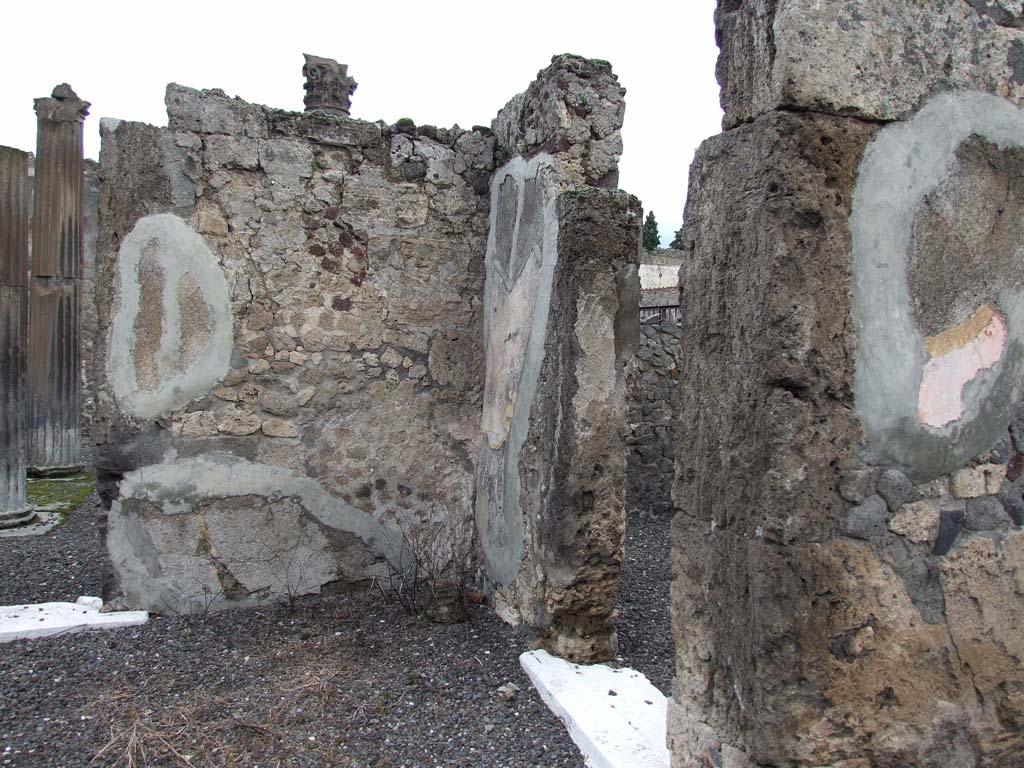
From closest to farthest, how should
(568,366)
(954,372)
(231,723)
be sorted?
1. (954,372)
2. (231,723)
3. (568,366)

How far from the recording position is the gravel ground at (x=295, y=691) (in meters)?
2.78

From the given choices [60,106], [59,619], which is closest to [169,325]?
[59,619]

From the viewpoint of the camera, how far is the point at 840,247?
6.29 feet

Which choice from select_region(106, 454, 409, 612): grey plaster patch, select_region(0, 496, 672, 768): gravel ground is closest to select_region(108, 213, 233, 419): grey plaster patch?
select_region(106, 454, 409, 612): grey plaster patch

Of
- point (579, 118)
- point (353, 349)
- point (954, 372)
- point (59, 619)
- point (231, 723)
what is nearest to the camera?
point (954, 372)

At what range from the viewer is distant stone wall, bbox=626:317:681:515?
22.7 ft

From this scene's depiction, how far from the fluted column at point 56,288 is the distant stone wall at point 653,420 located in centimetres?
568

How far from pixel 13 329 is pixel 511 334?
5.19m

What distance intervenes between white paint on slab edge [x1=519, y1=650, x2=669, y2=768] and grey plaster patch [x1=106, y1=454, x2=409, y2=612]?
166 centimetres

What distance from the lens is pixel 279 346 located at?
4.22 m

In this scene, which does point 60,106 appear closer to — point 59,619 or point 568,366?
point 59,619

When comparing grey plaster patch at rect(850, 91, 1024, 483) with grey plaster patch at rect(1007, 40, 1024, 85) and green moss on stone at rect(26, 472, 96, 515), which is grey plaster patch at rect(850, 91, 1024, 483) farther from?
green moss on stone at rect(26, 472, 96, 515)

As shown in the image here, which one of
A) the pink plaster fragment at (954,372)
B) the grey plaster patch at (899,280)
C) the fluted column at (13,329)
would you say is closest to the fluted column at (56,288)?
the fluted column at (13,329)

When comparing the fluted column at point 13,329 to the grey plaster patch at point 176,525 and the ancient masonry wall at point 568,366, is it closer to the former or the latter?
the grey plaster patch at point 176,525
